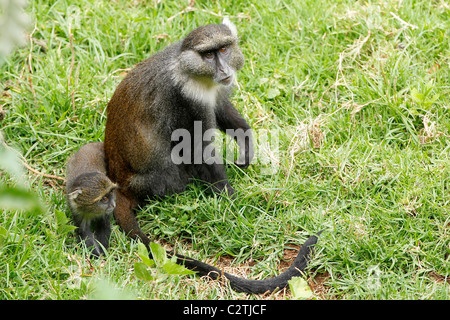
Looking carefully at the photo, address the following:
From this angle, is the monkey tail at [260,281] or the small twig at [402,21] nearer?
the monkey tail at [260,281]

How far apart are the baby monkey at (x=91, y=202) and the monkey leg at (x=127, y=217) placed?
111 mm

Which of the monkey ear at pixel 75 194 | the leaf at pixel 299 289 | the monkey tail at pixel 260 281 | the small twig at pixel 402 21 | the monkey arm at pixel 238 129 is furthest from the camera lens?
the small twig at pixel 402 21

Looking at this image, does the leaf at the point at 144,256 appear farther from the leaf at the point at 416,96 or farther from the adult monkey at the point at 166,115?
the leaf at the point at 416,96

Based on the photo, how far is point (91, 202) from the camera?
4.19 metres

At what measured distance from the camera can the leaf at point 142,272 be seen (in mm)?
3600

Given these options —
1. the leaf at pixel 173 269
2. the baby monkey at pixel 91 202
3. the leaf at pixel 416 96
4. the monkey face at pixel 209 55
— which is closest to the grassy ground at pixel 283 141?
the leaf at pixel 416 96

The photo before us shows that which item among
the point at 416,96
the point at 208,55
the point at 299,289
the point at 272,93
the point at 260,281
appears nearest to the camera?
the point at 299,289

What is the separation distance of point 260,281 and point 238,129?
5.86 ft

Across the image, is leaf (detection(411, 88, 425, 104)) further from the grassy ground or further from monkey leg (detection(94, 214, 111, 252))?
monkey leg (detection(94, 214, 111, 252))

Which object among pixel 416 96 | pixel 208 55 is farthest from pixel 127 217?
pixel 416 96

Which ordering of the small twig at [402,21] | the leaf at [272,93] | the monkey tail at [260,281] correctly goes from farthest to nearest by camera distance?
the small twig at [402,21] → the leaf at [272,93] → the monkey tail at [260,281]

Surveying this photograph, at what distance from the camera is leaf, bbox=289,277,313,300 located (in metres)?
3.67

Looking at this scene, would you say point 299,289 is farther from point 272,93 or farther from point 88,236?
point 272,93

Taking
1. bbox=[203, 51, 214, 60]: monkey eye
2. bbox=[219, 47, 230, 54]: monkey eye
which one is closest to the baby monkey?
bbox=[203, 51, 214, 60]: monkey eye
